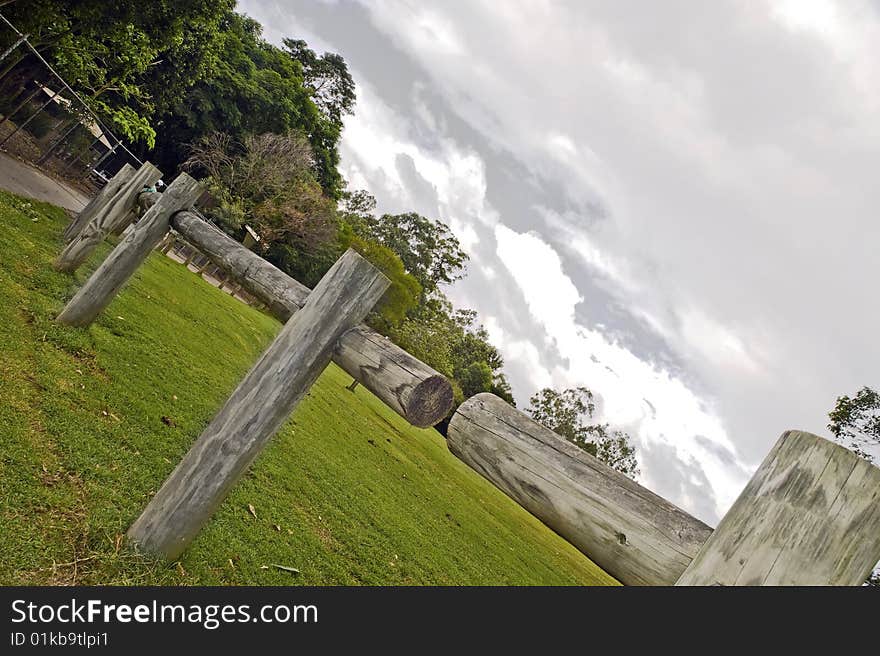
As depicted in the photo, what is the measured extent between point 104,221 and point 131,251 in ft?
7.07

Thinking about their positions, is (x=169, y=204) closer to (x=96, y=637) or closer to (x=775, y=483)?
(x=96, y=637)

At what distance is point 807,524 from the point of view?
1.44 meters

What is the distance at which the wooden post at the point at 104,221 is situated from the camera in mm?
7438

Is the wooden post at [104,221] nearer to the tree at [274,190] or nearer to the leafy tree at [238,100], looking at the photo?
the tree at [274,190]

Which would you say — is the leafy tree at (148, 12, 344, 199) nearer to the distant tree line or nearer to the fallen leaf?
the distant tree line

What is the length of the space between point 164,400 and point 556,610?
5.00 m

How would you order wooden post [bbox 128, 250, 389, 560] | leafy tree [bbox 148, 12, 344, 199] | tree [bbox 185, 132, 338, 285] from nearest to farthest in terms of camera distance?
wooden post [bbox 128, 250, 389, 560], tree [bbox 185, 132, 338, 285], leafy tree [bbox 148, 12, 344, 199]

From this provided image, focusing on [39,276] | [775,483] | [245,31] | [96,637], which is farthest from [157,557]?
[245,31]

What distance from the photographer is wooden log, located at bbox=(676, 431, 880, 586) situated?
56.1 inches

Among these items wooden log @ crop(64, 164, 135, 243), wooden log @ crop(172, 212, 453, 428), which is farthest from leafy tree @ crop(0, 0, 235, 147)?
wooden log @ crop(172, 212, 453, 428)

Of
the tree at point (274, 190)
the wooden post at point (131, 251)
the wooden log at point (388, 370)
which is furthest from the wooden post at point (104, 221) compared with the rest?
the tree at point (274, 190)

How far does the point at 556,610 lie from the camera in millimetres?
1893

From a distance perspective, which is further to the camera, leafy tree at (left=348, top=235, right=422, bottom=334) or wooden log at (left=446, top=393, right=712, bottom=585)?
leafy tree at (left=348, top=235, right=422, bottom=334)

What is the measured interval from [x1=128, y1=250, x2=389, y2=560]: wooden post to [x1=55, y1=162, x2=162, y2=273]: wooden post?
5.77 m
